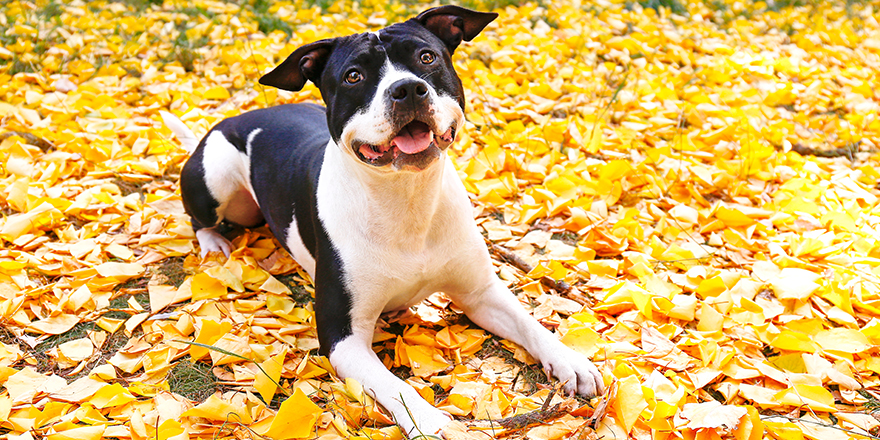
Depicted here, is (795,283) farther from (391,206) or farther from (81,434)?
(81,434)

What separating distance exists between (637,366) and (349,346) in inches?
45.5

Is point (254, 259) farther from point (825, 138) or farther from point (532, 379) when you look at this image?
point (825, 138)

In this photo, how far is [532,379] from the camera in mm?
2721

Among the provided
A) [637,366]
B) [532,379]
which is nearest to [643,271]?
[637,366]

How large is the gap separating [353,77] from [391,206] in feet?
1.70

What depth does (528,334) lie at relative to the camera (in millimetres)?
2803

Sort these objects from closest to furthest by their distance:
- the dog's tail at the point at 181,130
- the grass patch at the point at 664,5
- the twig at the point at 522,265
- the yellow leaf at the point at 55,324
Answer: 1. the yellow leaf at the point at 55,324
2. the twig at the point at 522,265
3. the dog's tail at the point at 181,130
4. the grass patch at the point at 664,5

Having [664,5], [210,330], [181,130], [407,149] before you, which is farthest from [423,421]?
[664,5]

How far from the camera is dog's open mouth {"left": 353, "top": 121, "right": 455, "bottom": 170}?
240 cm

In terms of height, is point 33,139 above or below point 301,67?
below

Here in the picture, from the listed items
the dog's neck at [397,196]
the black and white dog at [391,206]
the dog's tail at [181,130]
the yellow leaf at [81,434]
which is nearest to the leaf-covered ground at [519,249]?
the yellow leaf at [81,434]

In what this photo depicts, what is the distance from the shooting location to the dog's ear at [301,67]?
267cm

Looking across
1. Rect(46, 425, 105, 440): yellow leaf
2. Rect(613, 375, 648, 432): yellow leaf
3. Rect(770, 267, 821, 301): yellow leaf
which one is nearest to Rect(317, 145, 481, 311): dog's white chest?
Rect(613, 375, 648, 432): yellow leaf

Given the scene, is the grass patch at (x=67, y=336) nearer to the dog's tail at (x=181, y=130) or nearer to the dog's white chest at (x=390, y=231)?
the dog's white chest at (x=390, y=231)
